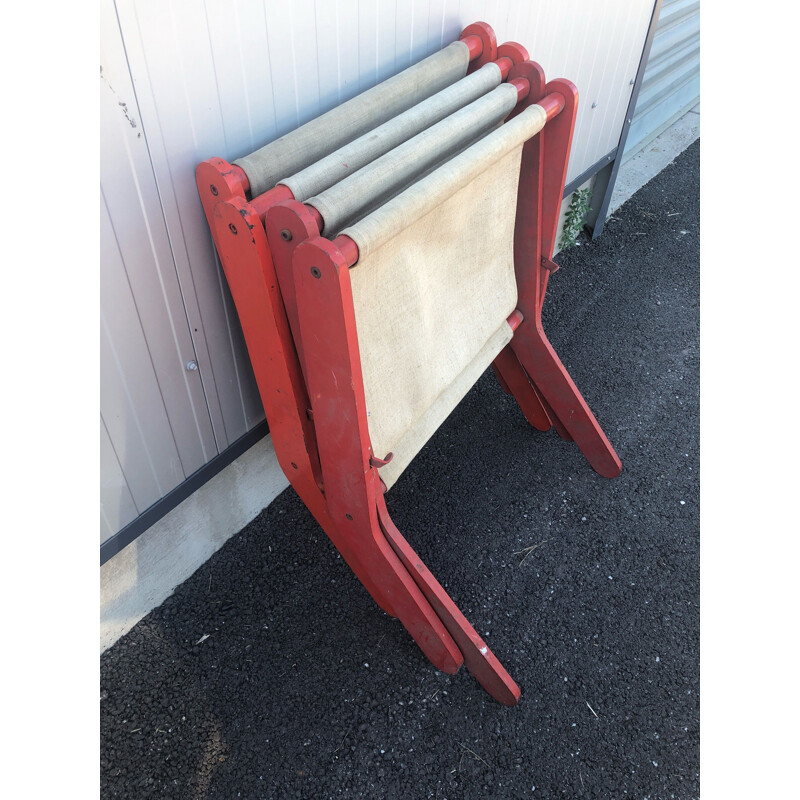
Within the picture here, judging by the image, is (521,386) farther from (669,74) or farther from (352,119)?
(669,74)

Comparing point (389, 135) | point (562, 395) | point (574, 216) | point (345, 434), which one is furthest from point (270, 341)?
point (574, 216)

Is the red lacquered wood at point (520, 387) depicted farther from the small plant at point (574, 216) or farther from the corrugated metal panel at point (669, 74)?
the corrugated metal panel at point (669, 74)

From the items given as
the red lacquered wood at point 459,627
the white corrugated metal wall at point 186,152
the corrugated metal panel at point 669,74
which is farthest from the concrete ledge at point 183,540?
the corrugated metal panel at point 669,74

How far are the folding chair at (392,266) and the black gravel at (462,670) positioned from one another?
0.15m

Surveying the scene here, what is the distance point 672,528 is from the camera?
2189 millimetres

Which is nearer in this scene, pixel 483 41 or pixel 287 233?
pixel 287 233

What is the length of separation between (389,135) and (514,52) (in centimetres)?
54

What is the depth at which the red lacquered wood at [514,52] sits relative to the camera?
5.32 ft

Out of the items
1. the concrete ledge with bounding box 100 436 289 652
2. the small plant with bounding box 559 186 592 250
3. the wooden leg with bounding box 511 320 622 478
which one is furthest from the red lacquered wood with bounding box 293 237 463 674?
the small plant with bounding box 559 186 592 250

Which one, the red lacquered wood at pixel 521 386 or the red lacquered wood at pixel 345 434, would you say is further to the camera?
the red lacquered wood at pixel 521 386

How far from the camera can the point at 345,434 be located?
4.42 ft

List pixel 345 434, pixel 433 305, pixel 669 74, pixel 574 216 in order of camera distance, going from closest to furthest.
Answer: pixel 345 434 → pixel 433 305 → pixel 574 216 → pixel 669 74

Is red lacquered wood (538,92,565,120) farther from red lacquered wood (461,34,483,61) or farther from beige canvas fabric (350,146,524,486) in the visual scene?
red lacquered wood (461,34,483,61)
